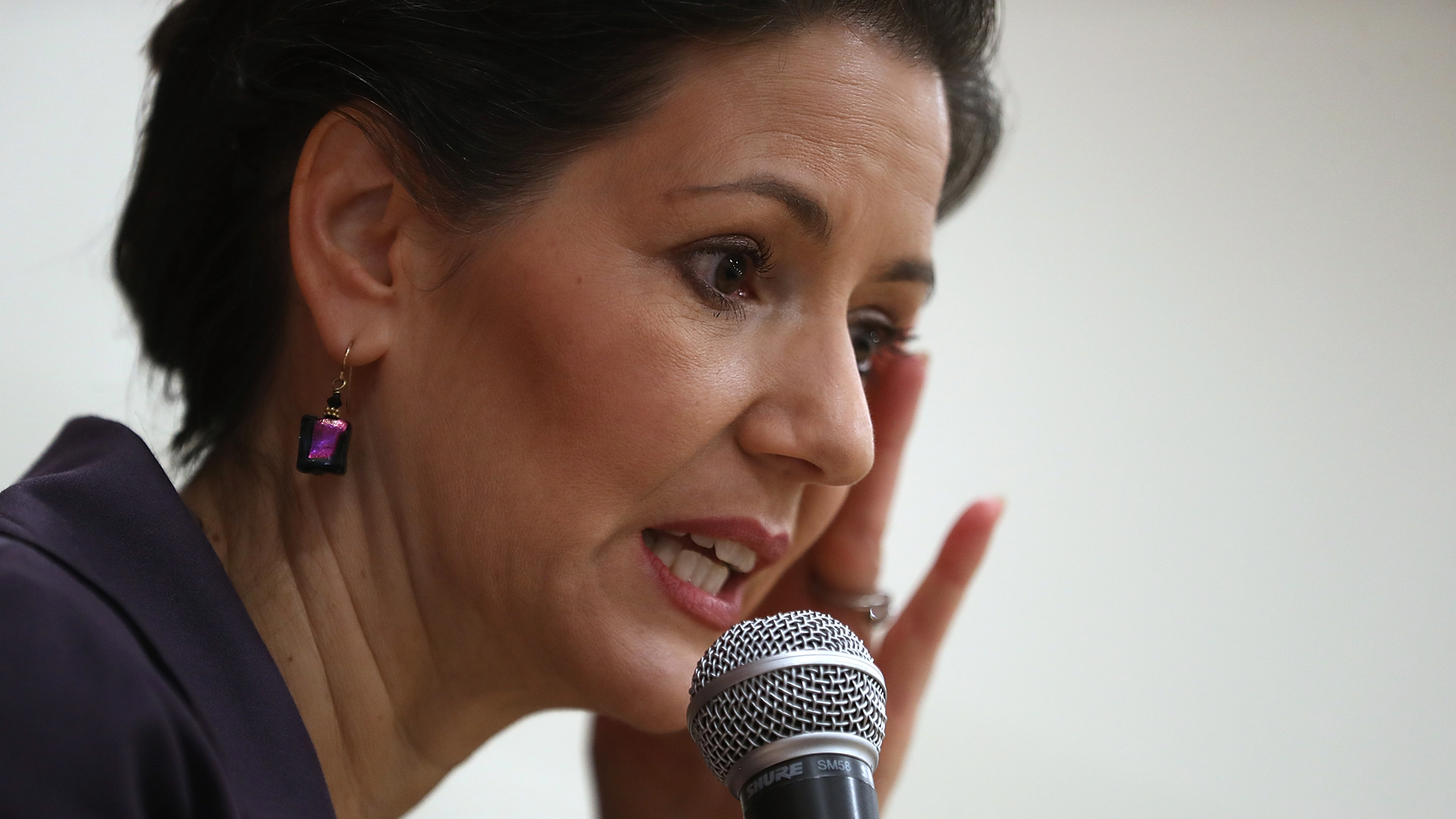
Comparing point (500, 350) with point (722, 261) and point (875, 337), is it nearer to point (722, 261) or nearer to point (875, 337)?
point (722, 261)

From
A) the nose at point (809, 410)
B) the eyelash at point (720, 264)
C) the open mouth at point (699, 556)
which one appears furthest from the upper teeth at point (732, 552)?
the eyelash at point (720, 264)

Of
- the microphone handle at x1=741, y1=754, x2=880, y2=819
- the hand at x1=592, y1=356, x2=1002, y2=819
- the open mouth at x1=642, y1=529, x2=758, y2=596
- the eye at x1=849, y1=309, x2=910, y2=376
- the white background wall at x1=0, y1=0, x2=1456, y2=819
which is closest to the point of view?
the microphone handle at x1=741, y1=754, x2=880, y2=819

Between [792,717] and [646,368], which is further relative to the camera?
[646,368]

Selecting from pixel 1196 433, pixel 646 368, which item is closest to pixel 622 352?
pixel 646 368

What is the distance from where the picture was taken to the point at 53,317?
6.07 feet

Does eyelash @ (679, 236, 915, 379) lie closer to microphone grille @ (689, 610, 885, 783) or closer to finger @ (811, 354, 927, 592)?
microphone grille @ (689, 610, 885, 783)

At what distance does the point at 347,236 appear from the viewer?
1.18 meters

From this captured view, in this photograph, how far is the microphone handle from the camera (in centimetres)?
73

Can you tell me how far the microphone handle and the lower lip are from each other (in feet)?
1.32

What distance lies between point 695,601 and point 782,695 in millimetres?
420

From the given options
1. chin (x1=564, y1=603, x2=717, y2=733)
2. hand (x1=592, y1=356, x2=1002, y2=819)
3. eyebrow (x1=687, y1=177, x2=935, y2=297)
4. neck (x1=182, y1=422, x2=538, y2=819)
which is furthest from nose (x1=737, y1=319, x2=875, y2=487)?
hand (x1=592, y1=356, x2=1002, y2=819)

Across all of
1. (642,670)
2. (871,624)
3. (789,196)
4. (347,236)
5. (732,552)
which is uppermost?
(789,196)

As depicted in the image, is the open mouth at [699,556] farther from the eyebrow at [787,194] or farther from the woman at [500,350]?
the eyebrow at [787,194]

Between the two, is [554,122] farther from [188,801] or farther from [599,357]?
[188,801]
